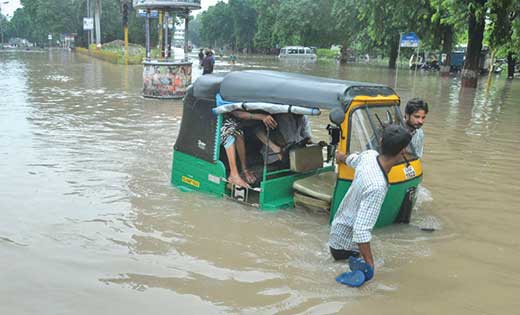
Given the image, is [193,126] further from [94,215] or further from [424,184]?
[424,184]

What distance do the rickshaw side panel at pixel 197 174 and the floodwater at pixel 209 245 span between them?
0.53 ft

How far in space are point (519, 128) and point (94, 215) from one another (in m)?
11.2

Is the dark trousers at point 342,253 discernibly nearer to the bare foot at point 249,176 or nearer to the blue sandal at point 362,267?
the blue sandal at point 362,267

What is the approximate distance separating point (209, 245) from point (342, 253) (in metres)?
1.48

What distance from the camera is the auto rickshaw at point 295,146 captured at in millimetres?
5375

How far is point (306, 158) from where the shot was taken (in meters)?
6.41

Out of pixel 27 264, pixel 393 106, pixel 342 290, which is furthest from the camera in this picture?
pixel 393 106

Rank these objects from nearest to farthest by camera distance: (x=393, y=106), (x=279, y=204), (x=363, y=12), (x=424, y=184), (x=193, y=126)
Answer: (x=393, y=106), (x=279, y=204), (x=193, y=126), (x=424, y=184), (x=363, y=12)

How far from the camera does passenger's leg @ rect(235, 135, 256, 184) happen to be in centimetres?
646

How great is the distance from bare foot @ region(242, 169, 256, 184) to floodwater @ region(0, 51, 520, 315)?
14.1 inches

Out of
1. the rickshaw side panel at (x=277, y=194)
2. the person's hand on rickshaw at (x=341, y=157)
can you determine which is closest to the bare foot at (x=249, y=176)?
the rickshaw side panel at (x=277, y=194)

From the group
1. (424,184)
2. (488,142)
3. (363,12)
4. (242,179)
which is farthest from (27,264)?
(363,12)

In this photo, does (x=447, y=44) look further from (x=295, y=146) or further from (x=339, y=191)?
(x=339, y=191)

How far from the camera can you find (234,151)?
643 cm
